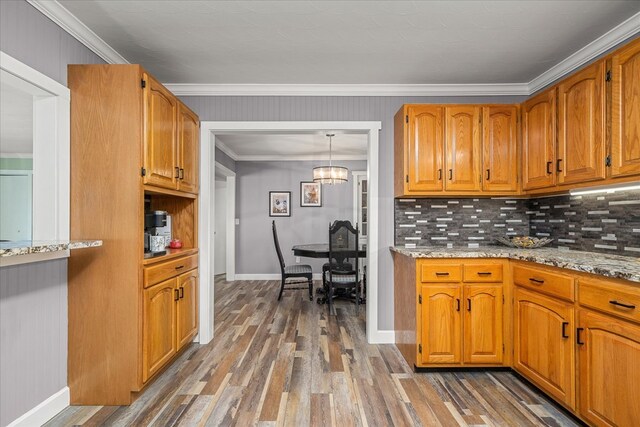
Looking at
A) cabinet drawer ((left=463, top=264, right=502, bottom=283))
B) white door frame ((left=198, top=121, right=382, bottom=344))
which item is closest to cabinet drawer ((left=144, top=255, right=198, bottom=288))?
white door frame ((left=198, top=121, right=382, bottom=344))

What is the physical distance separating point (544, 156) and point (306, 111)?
6.73 feet

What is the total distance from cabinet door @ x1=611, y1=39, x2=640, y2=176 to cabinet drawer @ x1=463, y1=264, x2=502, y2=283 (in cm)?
94

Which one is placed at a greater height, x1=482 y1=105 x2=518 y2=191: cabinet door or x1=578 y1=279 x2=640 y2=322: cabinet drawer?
x1=482 y1=105 x2=518 y2=191: cabinet door

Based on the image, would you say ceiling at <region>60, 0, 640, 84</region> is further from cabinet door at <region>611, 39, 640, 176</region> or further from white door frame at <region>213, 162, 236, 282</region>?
white door frame at <region>213, 162, 236, 282</region>

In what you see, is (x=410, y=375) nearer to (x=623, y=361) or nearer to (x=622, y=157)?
(x=623, y=361)

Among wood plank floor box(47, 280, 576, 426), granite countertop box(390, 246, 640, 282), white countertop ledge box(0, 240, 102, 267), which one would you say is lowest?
wood plank floor box(47, 280, 576, 426)

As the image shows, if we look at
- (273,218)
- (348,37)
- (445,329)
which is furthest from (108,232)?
(273,218)

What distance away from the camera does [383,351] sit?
292 centimetres

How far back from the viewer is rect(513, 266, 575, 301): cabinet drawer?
1.88 metres

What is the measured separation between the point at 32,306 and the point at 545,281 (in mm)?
3057

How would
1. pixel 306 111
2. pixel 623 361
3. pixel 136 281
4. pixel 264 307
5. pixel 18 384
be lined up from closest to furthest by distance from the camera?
pixel 623 361
pixel 18 384
pixel 136 281
pixel 306 111
pixel 264 307

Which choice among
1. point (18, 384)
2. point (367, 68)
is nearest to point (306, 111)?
point (367, 68)

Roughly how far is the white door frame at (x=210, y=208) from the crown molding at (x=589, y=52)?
150cm

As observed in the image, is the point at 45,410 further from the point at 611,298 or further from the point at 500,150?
the point at 500,150
